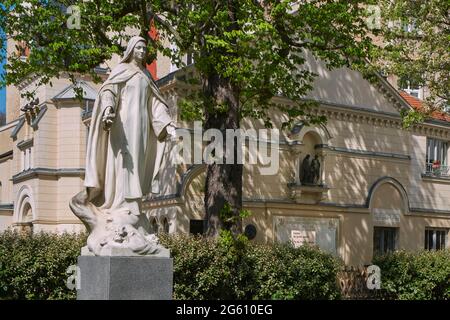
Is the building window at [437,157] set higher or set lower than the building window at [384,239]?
higher

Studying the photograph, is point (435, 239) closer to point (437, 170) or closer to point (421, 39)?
point (437, 170)

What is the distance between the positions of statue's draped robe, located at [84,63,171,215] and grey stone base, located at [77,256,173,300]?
2.49 feet

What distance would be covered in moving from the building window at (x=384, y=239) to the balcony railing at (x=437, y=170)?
3.50 metres

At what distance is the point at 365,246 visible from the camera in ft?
94.1

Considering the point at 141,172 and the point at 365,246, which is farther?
the point at 365,246

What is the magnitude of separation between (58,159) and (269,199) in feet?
33.5

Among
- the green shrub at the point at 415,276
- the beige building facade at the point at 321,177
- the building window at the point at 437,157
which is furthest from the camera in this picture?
the building window at the point at 437,157

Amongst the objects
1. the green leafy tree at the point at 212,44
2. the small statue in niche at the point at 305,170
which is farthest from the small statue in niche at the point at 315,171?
the green leafy tree at the point at 212,44

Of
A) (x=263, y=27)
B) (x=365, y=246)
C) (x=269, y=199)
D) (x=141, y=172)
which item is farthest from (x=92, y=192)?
(x=365, y=246)

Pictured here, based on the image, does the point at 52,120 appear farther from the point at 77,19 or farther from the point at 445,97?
the point at 445,97

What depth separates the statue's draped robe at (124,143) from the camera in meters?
9.51

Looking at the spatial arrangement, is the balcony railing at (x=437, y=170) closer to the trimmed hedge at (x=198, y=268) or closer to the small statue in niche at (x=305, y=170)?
the small statue in niche at (x=305, y=170)

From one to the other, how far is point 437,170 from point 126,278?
2569 centimetres

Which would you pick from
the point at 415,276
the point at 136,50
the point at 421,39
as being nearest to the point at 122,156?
the point at 136,50
